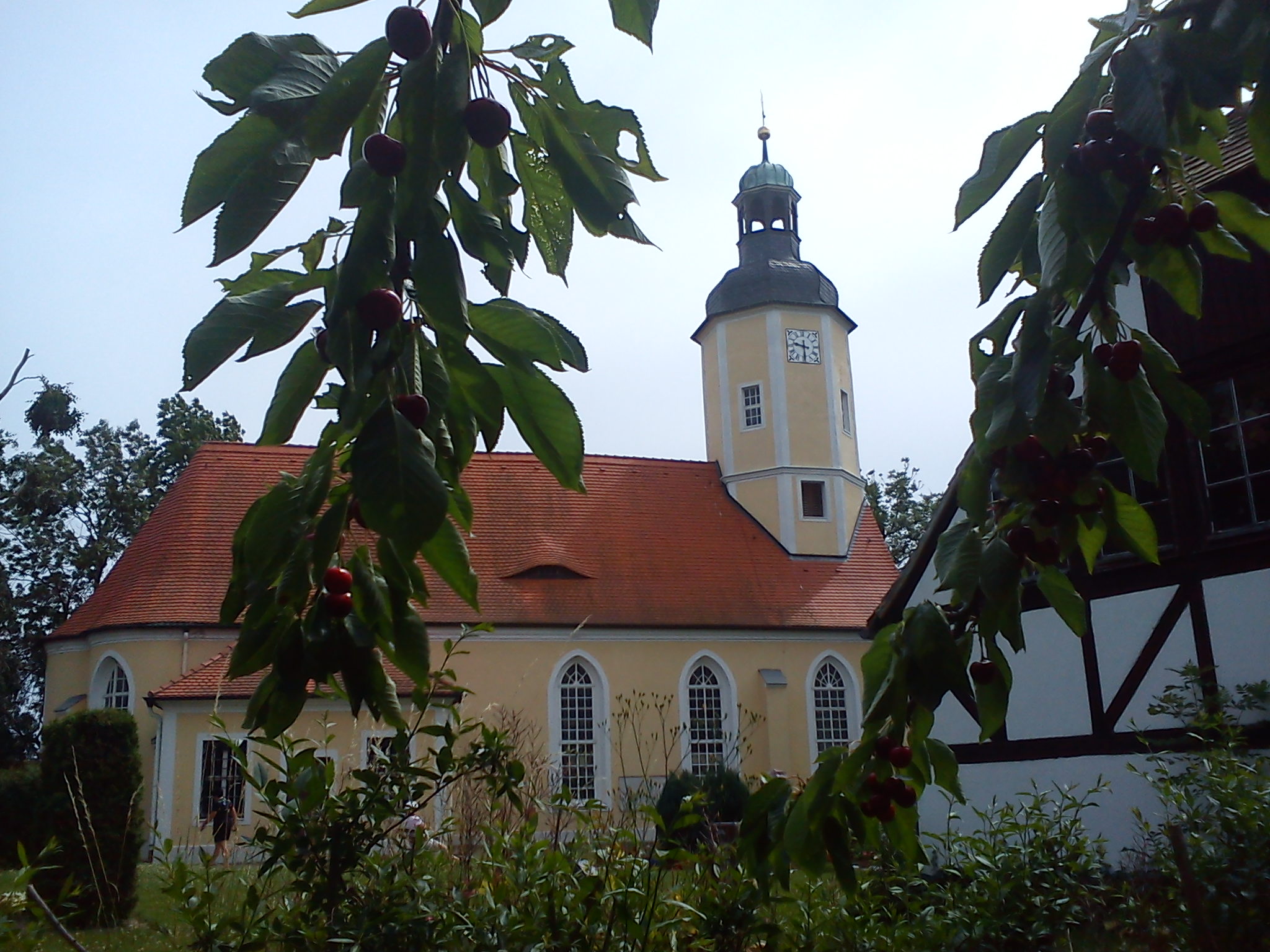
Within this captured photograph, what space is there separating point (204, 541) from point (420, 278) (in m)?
23.4

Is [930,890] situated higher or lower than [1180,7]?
lower

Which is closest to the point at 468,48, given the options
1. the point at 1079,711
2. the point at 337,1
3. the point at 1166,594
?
the point at 337,1

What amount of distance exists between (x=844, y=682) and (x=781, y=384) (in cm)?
771

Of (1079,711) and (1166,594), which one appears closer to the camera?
(1166,594)

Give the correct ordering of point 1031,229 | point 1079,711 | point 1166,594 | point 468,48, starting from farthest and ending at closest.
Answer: point 1079,711, point 1166,594, point 1031,229, point 468,48

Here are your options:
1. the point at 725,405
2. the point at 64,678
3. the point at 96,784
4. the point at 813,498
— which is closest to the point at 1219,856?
the point at 96,784

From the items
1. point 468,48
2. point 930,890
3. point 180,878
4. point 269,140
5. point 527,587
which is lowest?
point 930,890

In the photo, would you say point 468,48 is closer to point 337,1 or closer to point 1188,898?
point 337,1

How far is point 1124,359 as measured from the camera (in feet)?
5.50

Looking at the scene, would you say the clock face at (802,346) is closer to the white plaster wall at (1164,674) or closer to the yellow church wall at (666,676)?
the yellow church wall at (666,676)

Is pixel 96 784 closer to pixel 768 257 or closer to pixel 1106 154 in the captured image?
pixel 1106 154

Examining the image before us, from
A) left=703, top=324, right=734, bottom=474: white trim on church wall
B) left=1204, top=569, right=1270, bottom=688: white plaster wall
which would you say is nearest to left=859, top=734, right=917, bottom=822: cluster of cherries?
left=1204, top=569, right=1270, bottom=688: white plaster wall

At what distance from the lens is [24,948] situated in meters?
2.66

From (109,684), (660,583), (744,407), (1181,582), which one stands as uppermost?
(744,407)
